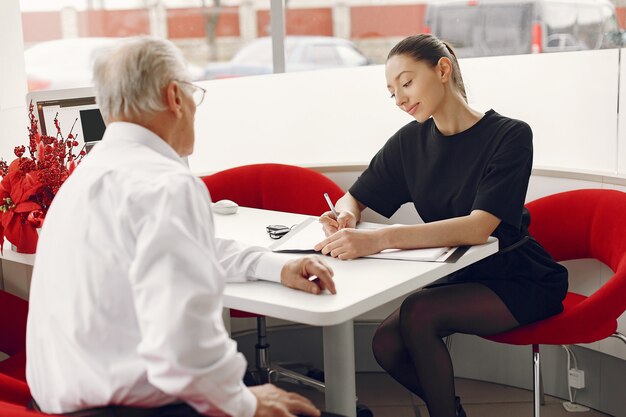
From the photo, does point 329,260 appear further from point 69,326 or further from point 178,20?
point 178,20

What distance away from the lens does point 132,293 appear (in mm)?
1420

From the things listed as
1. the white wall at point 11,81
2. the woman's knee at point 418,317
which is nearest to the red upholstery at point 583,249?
the woman's knee at point 418,317

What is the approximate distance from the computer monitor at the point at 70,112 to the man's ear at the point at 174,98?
1253 millimetres

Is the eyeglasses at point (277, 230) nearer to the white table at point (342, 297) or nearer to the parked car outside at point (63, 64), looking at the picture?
the white table at point (342, 297)

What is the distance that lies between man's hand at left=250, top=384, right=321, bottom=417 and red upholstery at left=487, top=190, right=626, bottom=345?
1.03m

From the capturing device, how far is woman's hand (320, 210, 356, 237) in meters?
2.38

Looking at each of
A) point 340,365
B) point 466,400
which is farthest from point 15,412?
point 466,400

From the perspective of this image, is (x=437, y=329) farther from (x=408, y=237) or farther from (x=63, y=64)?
(x=63, y=64)

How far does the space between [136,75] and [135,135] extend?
0.11 m

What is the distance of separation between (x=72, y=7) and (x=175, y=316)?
244 inches

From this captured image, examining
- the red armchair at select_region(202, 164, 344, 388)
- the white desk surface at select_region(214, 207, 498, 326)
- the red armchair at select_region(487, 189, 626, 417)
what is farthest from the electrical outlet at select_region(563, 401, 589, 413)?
the white desk surface at select_region(214, 207, 498, 326)

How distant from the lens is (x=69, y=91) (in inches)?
108

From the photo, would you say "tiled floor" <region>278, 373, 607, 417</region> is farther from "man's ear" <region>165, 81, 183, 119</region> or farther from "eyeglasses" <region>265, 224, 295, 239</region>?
"man's ear" <region>165, 81, 183, 119</region>

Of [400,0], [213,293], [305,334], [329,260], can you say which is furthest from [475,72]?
[213,293]
